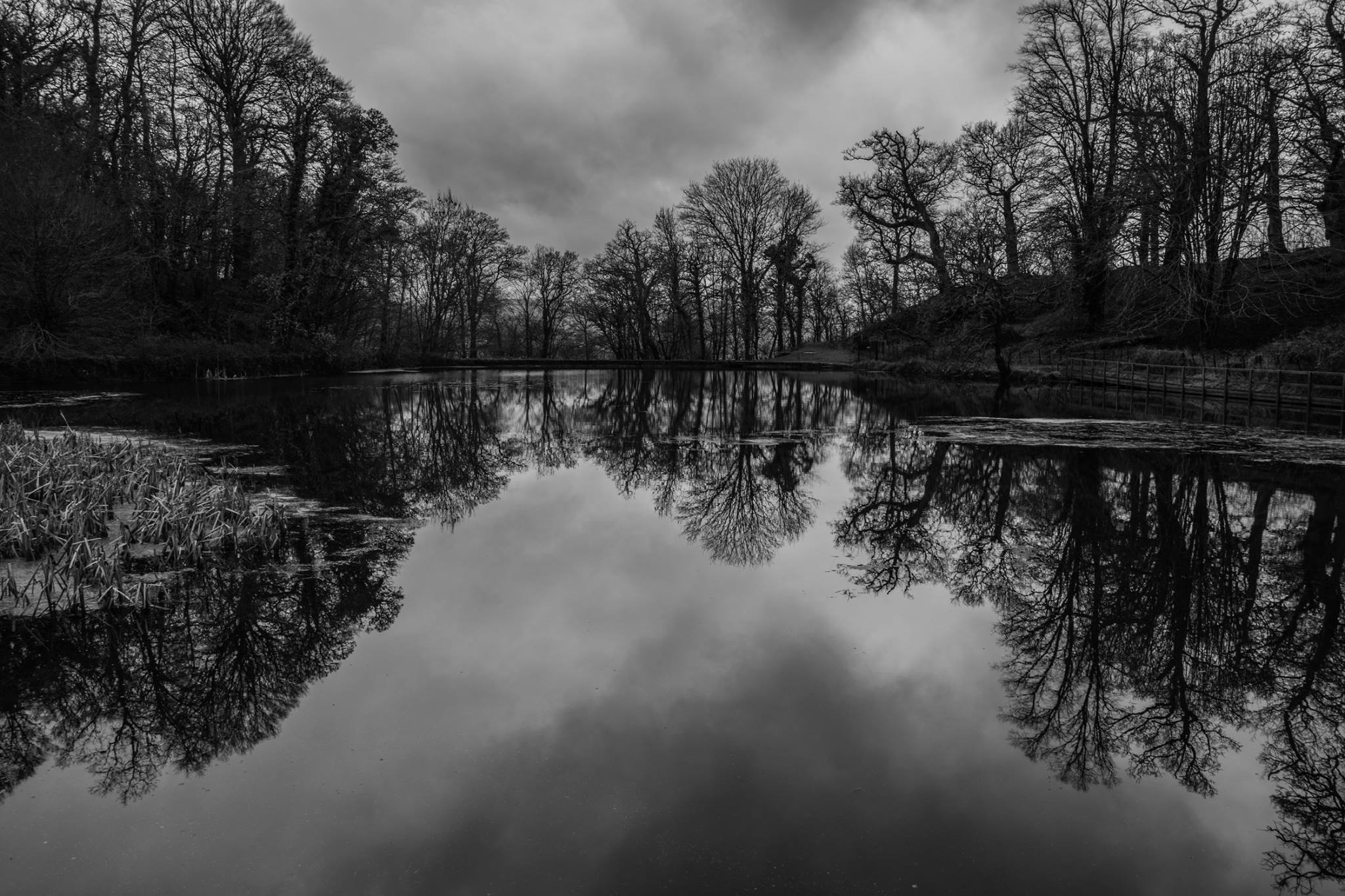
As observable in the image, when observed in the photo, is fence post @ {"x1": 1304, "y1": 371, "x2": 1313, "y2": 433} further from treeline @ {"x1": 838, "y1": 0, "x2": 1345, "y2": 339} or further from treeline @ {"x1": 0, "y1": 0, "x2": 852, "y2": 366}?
treeline @ {"x1": 0, "y1": 0, "x2": 852, "y2": 366}

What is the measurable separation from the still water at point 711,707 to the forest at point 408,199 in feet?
56.8

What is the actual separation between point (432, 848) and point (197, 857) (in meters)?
0.86

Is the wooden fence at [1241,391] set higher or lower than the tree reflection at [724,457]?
higher

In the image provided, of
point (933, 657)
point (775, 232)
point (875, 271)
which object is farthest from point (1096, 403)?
point (775, 232)

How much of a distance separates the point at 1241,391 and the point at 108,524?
1002 inches

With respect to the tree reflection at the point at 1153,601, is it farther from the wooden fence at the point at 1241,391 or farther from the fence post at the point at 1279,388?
the fence post at the point at 1279,388

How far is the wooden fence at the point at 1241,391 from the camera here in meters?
16.8

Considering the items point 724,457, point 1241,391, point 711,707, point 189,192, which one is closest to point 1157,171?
point 1241,391

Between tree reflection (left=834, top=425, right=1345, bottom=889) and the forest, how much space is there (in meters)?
14.9

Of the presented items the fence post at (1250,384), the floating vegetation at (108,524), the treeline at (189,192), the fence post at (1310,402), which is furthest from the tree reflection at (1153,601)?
the treeline at (189,192)

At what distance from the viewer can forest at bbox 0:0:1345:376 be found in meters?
21.1

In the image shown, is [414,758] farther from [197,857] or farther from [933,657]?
[933,657]

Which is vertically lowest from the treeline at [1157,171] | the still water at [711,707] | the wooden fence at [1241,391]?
the still water at [711,707]

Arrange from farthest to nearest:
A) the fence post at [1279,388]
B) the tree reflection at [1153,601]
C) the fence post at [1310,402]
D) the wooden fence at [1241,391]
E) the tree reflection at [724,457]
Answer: the fence post at [1279,388]
the wooden fence at [1241,391]
the fence post at [1310,402]
the tree reflection at [724,457]
the tree reflection at [1153,601]
